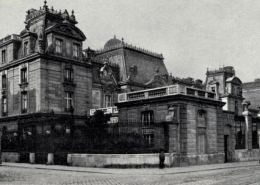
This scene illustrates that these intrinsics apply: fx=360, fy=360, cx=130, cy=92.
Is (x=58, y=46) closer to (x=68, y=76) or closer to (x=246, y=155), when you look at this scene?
(x=68, y=76)

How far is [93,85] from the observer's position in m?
45.6

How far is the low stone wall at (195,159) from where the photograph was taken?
86.9 ft

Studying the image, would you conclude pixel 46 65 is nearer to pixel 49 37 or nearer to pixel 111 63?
pixel 49 37

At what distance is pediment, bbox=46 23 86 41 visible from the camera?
135ft

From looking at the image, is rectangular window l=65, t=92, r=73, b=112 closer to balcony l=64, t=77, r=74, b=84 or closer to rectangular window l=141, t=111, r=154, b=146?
balcony l=64, t=77, r=74, b=84

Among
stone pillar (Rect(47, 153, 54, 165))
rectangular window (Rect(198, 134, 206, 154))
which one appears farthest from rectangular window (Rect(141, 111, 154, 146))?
stone pillar (Rect(47, 153, 54, 165))

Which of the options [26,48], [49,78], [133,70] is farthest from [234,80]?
[26,48]

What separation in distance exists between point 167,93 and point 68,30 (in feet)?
61.7

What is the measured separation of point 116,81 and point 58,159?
70.1 ft

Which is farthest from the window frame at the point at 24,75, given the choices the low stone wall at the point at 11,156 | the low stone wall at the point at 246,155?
the low stone wall at the point at 246,155

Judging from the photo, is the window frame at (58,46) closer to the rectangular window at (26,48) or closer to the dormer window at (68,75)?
the dormer window at (68,75)

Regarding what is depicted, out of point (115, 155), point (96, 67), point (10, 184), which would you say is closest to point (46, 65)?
point (96, 67)

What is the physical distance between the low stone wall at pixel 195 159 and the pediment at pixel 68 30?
21.9 metres

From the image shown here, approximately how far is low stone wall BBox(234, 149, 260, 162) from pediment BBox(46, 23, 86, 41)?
22402 mm
